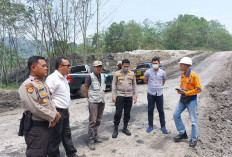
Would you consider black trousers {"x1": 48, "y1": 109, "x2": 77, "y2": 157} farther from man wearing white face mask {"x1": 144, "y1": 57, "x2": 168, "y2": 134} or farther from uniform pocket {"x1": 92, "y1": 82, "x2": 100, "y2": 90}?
man wearing white face mask {"x1": 144, "y1": 57, "x2": 168, "y2": 134}

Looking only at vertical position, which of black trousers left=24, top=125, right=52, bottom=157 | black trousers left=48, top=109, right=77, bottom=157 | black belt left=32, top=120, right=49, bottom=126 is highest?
black belt left=32, top=120, right=49, bottom=126

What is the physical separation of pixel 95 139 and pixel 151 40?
5218 centimetres

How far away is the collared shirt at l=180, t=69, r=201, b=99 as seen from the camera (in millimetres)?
3631

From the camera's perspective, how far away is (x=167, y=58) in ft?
82.1

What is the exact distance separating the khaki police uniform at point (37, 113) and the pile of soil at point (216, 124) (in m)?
3.05

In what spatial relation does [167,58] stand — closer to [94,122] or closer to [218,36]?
[94,122]

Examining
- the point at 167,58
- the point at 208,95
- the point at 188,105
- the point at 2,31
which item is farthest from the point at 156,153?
the point at 167,58

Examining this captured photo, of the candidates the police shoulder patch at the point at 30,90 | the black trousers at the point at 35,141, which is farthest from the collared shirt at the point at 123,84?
the police shoulder patch at the point at 30,90

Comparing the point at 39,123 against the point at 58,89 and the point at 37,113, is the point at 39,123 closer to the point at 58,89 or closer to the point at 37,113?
the point at 37,113

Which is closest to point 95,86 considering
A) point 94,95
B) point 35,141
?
point 94,95

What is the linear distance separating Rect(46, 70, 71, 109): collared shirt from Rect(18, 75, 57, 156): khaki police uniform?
0.59 meters

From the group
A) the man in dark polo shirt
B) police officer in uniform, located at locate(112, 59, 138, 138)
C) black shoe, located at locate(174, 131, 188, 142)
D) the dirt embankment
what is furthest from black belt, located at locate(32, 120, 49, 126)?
the dirt embankment

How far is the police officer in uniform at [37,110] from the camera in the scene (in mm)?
2129

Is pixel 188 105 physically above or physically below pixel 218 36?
below
